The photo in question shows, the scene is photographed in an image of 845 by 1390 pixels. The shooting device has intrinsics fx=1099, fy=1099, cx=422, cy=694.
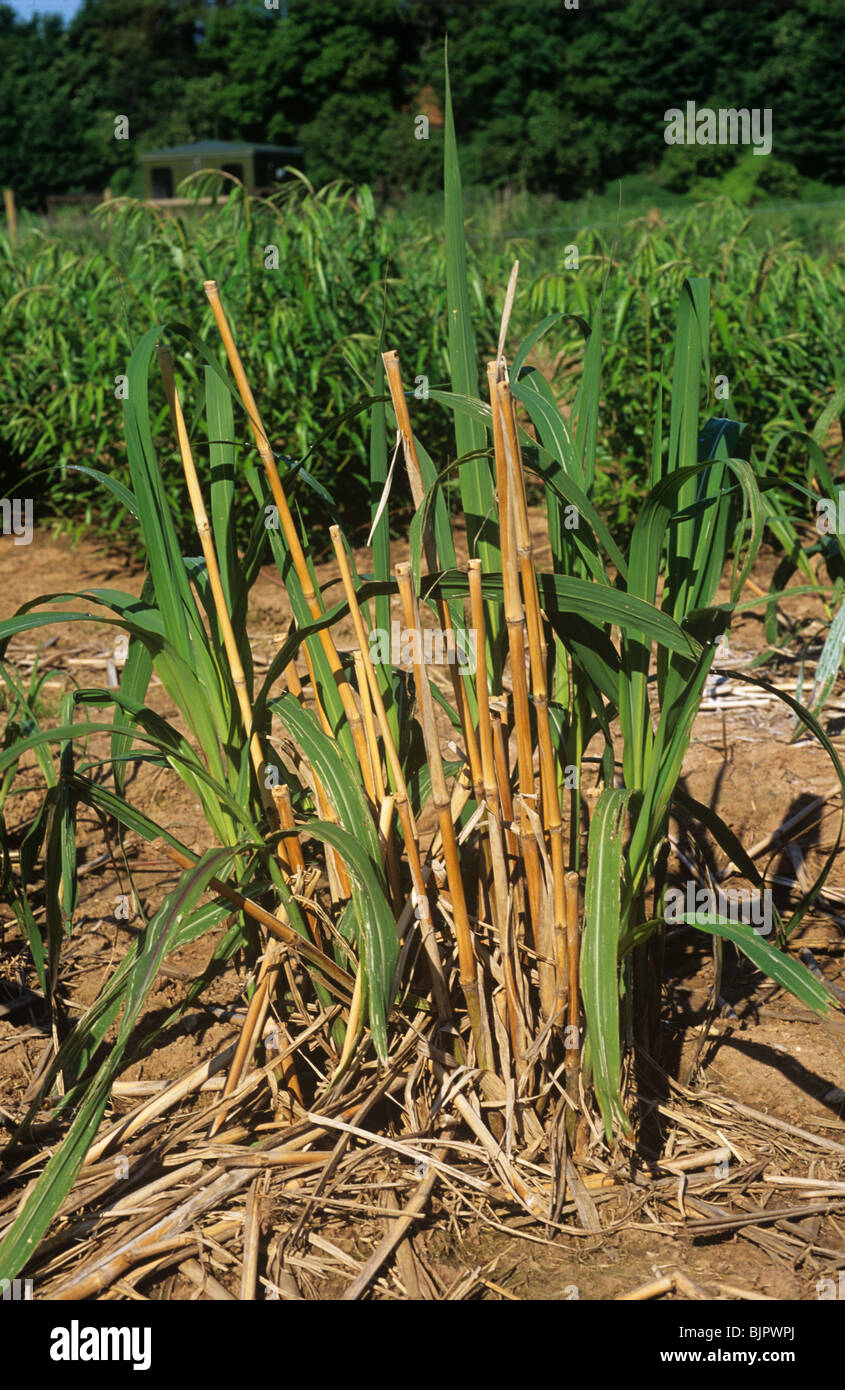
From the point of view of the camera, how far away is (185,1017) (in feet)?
6.28

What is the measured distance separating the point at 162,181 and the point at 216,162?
3.48 m

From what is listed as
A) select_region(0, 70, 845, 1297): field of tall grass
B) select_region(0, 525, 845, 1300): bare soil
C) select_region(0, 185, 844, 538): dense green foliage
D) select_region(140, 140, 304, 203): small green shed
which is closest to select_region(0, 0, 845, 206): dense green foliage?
select_region(140, 140, 304, 203): small green shed

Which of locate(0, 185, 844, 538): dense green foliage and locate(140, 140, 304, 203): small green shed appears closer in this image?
locate(0, 185, 844, 538): dense green foliage

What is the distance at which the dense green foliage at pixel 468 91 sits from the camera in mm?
27250

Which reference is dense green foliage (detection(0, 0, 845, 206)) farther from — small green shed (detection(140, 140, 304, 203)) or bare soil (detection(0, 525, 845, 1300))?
bare soil (detection(0, 525, 845, 1300))

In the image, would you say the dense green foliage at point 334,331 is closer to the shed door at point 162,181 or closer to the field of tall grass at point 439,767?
the field of tall grass at point 439,767

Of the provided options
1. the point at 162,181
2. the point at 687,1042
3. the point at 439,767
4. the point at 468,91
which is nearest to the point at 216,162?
the point at 162,181

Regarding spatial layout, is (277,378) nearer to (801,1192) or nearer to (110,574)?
(110,574)

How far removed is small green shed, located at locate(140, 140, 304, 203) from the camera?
85.5 feet

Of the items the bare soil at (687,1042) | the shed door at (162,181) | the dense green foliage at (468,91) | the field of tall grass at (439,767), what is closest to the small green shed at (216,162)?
the shed door at (162,181)

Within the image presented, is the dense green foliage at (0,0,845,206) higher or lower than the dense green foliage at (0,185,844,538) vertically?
higher
